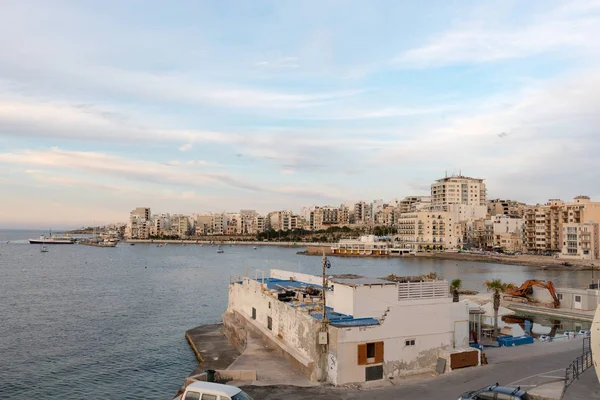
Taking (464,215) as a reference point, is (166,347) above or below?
below

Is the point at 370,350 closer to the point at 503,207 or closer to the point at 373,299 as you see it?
the point at 373,299

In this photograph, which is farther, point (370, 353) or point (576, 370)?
point (370, 353)

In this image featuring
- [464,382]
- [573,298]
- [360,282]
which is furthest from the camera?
[573,298]

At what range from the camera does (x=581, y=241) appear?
347 feet

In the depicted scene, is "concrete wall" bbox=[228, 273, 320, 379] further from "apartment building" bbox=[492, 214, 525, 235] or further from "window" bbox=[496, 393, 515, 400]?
"apartment building" bbox=[492, 214, 525, 235]

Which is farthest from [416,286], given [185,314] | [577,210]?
[577,210]

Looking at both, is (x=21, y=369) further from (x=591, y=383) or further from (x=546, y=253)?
(x=546, y=253)

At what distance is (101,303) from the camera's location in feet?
161

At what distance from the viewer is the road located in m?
15.3

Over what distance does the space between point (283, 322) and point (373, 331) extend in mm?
5266

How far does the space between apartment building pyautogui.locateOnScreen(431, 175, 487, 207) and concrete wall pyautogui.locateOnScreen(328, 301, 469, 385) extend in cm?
16189

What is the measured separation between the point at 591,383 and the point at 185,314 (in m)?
34.2

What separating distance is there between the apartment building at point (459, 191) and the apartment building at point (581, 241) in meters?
66.8

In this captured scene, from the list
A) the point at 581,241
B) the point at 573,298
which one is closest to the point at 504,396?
the point at 573,298
